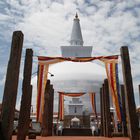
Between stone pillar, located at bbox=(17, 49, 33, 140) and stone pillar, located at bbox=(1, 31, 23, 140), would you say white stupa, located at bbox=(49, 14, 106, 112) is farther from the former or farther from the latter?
stone pillar, located at bbox=(1, 31, 23, 140)

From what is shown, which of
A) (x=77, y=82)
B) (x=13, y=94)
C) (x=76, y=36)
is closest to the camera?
(x=13, y=94)

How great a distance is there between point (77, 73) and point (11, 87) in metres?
34.7

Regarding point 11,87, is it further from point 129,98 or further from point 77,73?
point 77,73

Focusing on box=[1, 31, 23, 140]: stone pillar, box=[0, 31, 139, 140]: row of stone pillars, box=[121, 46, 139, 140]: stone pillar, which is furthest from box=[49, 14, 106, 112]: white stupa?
box=[1, 31, 23, 140]: stone pillar

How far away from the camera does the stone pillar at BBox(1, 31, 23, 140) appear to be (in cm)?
750

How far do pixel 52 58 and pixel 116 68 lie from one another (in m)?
3.89

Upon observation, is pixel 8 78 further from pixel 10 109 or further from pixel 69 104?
pixel 69 104

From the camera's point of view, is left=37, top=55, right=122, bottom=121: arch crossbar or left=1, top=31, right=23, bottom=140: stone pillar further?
left=37, top=55, right=122, bottom=121: arch crossbar

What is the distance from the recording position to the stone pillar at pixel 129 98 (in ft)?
28.9

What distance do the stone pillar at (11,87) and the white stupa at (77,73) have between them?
3133 cm

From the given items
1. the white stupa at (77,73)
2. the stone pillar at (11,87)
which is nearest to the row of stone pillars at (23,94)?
the stone pillar at (11,87)

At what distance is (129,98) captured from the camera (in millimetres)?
9148

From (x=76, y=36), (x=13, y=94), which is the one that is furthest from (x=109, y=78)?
(x=76, y=36)

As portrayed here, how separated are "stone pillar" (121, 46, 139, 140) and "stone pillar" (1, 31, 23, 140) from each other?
169 inches
